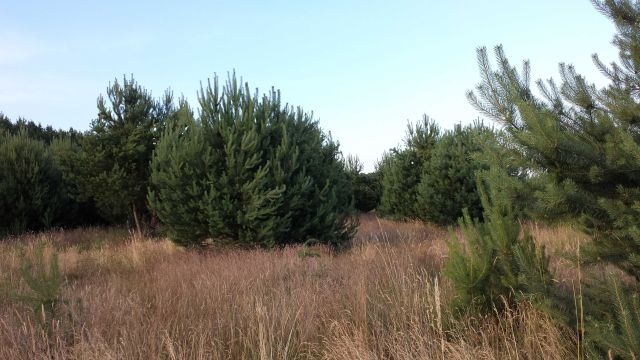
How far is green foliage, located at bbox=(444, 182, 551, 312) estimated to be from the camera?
353 centimetres

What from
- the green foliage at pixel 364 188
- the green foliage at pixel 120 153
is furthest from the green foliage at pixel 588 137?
the green foliage at pixel 364 188

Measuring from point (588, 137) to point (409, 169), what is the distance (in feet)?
45.4

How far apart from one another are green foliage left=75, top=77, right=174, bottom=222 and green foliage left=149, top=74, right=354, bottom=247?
5.05m

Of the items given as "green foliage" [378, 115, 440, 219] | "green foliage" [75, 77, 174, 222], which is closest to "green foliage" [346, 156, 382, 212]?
"green foliage" [378, 115, 440, 219]

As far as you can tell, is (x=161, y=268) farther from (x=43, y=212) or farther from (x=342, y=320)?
(x=43, y=212)

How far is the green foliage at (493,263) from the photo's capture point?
11.6 ft

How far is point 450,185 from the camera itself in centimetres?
1421

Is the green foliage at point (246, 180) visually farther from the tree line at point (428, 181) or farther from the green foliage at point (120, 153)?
the green foliage at point (120, 153)

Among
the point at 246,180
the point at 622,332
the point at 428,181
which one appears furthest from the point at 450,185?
the point at 622,332

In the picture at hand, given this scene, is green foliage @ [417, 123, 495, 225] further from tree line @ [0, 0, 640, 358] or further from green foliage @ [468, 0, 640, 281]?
green foliage @ [468, 0, 640, 281]

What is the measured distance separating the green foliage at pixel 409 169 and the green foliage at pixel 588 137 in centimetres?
1298

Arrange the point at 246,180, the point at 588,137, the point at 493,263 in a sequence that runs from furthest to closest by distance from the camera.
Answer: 1. the point at 246,180
2. the point at 493,263
3. the point at 588,137

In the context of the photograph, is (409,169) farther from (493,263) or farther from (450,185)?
(493,263)

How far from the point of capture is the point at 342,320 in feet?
12.6
